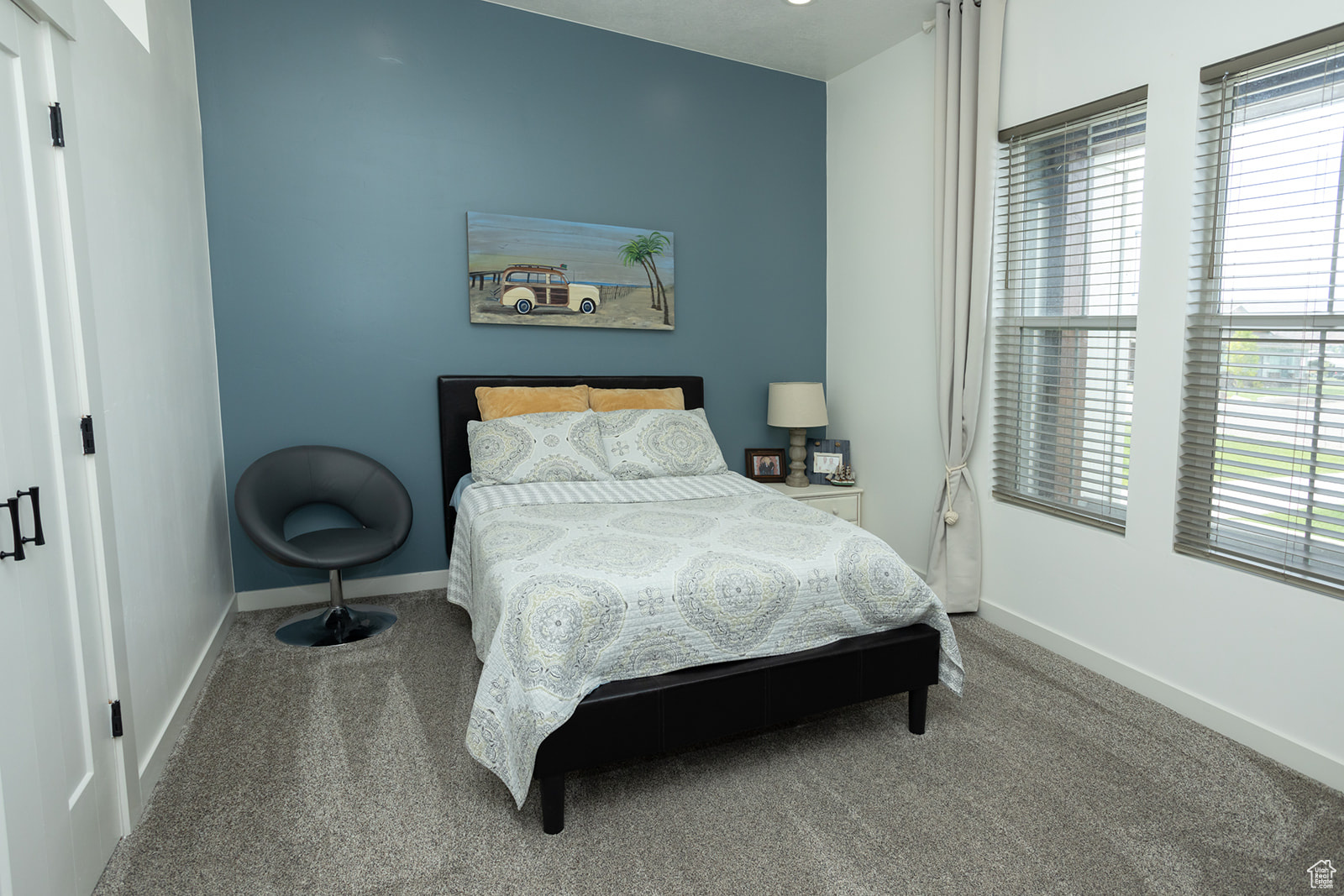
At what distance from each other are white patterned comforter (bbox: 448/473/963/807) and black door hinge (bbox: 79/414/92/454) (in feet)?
3.51

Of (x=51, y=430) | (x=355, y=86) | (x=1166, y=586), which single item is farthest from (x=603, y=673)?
(x=355, y=86)

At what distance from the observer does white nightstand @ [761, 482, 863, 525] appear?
4.06 metres

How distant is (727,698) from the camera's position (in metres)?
2.11

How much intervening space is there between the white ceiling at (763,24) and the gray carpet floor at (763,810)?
3.14m

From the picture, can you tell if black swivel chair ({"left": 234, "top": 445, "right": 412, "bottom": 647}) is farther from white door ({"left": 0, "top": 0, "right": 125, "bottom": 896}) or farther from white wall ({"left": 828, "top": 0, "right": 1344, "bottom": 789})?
white wall ({"left": 828, "top": 0, "right": 1344, "bottom": 789})

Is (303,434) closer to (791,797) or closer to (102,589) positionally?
(102,589)

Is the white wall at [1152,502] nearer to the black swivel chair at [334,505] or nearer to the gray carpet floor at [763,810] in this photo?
the gray carpet floor at [763,810]

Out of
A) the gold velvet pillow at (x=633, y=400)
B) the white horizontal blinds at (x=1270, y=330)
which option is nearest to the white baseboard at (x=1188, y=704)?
the white horizontal blinds at (x=1270, y=330)

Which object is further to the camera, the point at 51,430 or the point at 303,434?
the point at 303,434

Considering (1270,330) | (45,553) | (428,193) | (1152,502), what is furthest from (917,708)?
(428,193)

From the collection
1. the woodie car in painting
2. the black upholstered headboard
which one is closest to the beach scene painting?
the woodie car in painting

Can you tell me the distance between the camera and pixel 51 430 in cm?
167

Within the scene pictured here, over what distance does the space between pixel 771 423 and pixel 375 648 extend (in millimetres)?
2412

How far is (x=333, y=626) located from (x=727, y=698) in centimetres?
205
